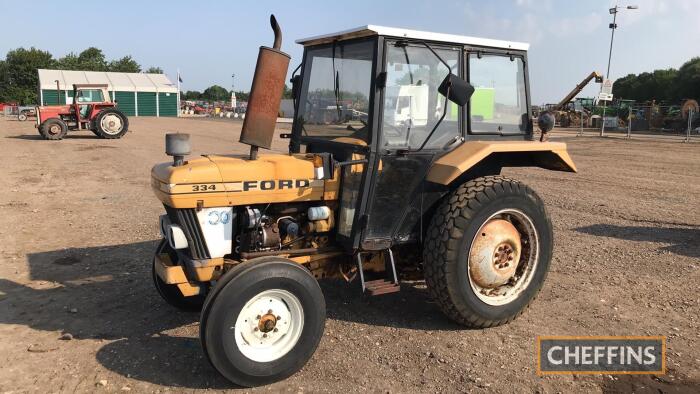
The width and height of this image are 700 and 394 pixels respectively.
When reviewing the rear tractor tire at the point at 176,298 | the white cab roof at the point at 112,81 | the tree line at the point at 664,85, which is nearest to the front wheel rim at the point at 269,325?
the rear tractor tire at the point at 176,298

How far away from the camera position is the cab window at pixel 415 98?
12.6 ft

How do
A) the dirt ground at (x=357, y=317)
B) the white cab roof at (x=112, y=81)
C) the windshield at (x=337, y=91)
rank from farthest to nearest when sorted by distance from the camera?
the white cab roof at (x=112, y=81) < the windshield at (x=337, y=91) < the dirt ground at (x=357, y=317)

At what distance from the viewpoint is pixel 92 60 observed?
75812mm

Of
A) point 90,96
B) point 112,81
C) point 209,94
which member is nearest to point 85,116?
point 90,96

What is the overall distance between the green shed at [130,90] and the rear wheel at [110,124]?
3124 centimetres

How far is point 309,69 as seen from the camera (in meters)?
4.58

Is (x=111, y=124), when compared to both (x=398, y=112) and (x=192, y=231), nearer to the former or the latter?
(x=192, y=231)

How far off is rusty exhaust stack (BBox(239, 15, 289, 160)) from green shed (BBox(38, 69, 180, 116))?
5157 cm

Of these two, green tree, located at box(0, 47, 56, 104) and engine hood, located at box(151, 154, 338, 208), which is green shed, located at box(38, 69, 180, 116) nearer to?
green tree, located at box(0, 47, 56, 104)

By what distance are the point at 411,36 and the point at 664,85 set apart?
56.1 m

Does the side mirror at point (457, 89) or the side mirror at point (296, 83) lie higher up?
the side mirror at point (296, 83)

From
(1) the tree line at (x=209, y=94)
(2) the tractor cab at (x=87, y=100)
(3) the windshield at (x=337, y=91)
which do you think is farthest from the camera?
(1) the tree line at (x=209, y=94)

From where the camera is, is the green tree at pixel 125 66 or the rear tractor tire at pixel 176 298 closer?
the rear tractor tire at pixel 176 298

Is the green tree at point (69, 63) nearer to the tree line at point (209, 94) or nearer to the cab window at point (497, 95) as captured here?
the tree line at point (209, 94)
